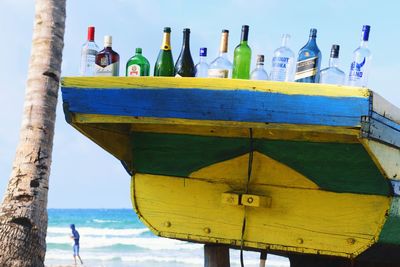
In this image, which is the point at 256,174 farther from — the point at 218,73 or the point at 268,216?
the point at 218,73

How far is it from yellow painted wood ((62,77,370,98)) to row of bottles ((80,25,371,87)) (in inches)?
12.8

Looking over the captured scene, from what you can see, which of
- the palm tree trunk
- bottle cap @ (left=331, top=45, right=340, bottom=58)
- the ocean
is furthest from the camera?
the ocean

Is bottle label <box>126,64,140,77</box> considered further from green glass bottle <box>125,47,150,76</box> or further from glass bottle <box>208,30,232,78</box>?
glass bottle <box>208,30,232,78</box>

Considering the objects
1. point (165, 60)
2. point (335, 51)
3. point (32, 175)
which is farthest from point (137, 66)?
point (32, 175)

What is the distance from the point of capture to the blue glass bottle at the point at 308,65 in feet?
11.0

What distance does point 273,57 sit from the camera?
3.50 meters

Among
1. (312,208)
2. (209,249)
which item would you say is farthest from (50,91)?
(312,208)

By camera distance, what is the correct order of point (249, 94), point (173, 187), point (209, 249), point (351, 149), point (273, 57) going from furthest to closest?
point (209, 249), point (173, 187), point (273, 57), point (351, 149), point (249, 94)

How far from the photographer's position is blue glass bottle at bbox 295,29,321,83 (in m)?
3.36

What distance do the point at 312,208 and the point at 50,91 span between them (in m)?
3.59

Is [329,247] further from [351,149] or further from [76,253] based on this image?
[76,253]

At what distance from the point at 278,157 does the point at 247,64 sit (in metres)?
0.47

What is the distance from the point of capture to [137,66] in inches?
142

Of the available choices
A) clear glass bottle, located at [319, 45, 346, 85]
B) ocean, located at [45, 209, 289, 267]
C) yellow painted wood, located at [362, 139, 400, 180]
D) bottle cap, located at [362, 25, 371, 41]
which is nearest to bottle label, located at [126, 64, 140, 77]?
clear glass bottle, located at [319, 45, 346, 85]
